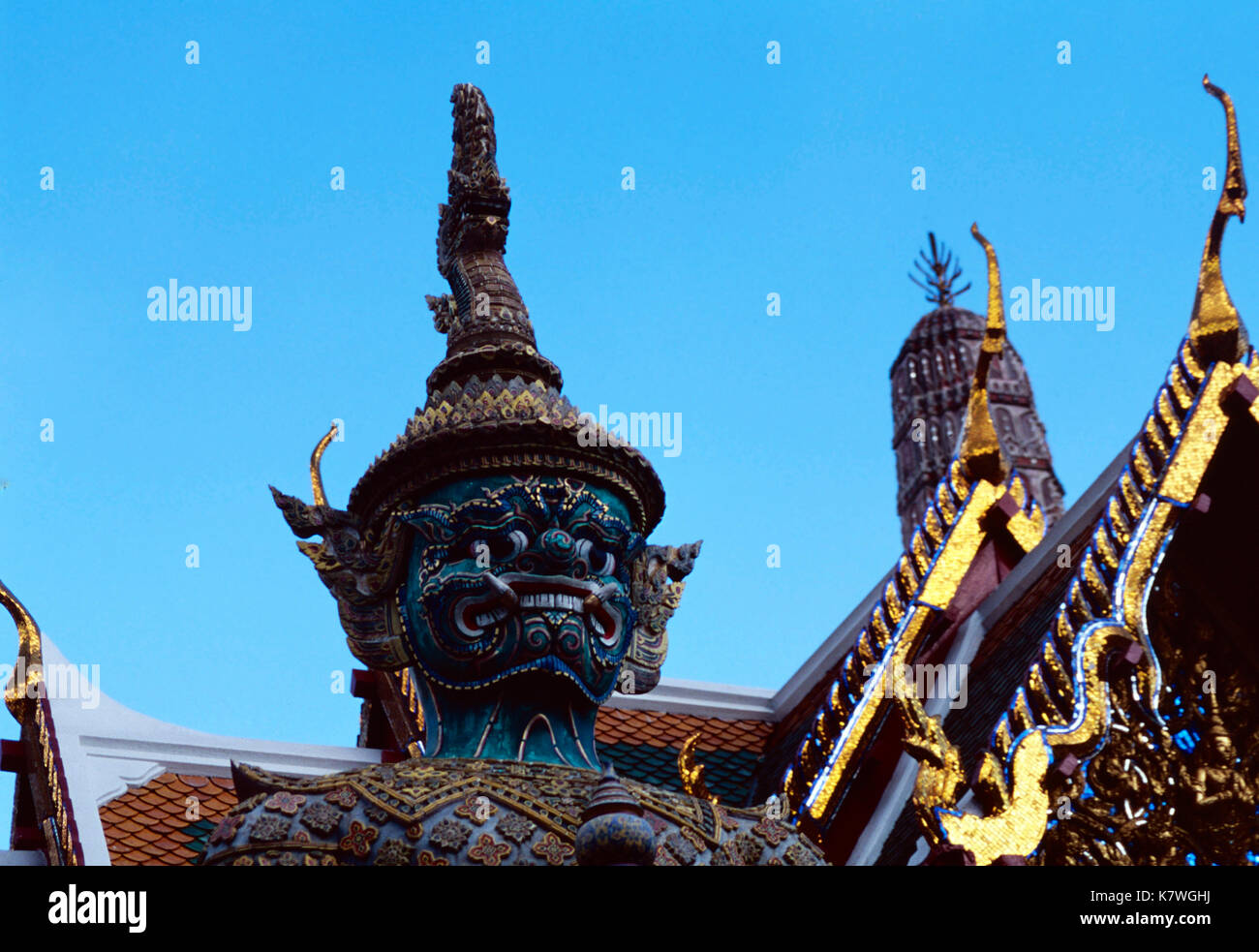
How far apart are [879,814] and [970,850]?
204 cm

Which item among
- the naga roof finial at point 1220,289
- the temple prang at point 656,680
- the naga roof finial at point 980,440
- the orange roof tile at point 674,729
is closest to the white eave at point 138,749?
the temple prang at point 656,680

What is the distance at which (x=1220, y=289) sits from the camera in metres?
7.38

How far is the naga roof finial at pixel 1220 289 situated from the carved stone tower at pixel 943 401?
20455mm

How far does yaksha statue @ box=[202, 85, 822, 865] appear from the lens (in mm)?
4098

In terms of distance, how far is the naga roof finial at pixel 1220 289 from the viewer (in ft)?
23.9

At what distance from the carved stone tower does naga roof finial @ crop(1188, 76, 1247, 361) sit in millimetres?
20455

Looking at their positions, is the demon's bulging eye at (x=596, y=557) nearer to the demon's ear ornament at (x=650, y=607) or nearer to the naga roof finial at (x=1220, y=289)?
the demon's ear ornament at (x=650, y=607)

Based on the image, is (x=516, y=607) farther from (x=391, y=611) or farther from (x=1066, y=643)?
(x=1066, y=643)

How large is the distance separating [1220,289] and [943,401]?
71.4 feet

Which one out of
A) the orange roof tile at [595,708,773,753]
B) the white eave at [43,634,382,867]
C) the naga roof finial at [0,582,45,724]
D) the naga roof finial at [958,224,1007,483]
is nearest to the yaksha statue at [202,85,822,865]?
the naga roof finial at [0,582,45,724]

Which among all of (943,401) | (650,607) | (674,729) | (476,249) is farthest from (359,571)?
(943,401)

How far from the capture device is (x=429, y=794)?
161 inches

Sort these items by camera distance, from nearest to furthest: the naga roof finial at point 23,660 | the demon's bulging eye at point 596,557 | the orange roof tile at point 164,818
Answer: the demon's bulging eye at point 596,557 < the naga roof finial at point 23,660 < the orange roof tile at point 164,818
